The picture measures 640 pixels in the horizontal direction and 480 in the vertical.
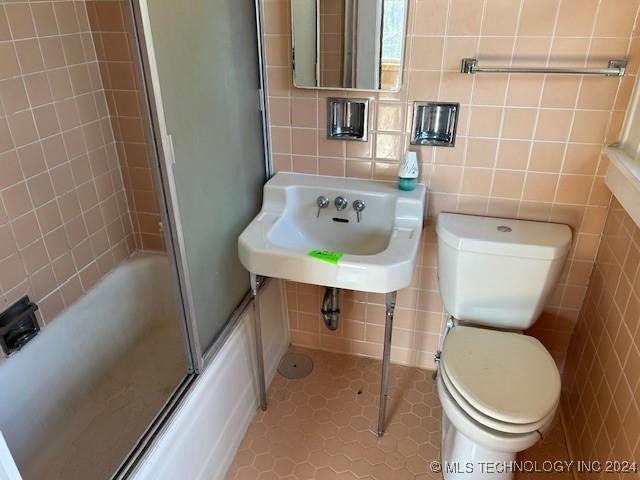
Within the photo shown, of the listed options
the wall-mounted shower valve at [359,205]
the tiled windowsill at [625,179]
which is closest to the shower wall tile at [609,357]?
the tiled windowsill at [625,179]

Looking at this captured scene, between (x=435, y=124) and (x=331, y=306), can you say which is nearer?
(x=435, y=124)

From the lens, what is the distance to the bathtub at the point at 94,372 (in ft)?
5.25

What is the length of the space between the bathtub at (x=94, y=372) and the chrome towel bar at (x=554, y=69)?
115 centimetres

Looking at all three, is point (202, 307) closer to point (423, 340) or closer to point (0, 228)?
point (0, 228)

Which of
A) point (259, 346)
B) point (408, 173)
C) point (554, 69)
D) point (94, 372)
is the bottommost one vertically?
point (94, 372)

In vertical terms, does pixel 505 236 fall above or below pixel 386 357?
above

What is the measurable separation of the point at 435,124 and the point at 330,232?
0.51 metres

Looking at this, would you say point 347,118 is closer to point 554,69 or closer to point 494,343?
point 554,69

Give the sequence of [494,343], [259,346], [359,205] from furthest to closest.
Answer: [259,346], [359,205], [494,343]

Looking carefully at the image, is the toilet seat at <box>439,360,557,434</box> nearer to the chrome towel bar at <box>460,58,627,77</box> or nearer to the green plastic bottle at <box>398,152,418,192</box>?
the green plastic bottle at <box>398,152,418,192</box>

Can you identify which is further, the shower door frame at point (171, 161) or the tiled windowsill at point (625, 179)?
the tiled windowsill at point (625, 179)

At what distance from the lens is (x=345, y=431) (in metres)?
1.84

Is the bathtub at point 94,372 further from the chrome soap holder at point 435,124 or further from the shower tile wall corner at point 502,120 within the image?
the chrome soap holder at point 435,124

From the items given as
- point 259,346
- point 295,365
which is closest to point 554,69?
point 259,346
